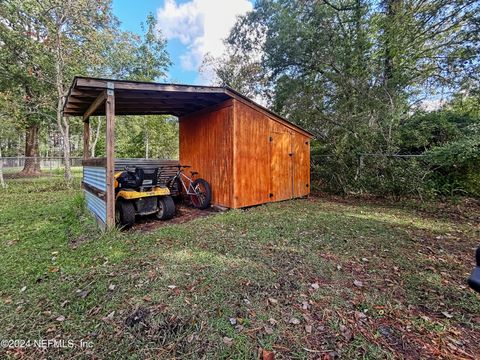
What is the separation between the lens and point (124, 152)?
69.6ft

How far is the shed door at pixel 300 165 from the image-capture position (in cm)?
726

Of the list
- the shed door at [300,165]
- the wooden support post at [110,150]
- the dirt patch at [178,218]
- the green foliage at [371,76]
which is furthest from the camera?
the shed door at [300,165]

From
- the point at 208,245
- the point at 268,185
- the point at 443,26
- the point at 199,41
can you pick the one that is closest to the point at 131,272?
the point at 208,245

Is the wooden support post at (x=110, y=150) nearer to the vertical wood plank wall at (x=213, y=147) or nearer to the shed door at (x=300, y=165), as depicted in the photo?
the vertical wood plank wall at (x=213, y=147)

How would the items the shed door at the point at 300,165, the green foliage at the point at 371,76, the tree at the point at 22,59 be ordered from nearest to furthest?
the green foliage at the point at 371,76, the shed door at the point at 300,165, the tree at the point at 22,59

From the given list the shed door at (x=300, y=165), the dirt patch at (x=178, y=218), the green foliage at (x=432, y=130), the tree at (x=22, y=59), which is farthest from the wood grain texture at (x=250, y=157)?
the tree at (x=22, y=59)

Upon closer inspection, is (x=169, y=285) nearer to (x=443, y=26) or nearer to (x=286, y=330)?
(x=286, y=330)

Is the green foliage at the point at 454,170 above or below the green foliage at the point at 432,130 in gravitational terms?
below

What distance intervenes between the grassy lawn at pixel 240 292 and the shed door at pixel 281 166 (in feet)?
8.56

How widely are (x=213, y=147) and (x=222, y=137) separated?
0.45 metres

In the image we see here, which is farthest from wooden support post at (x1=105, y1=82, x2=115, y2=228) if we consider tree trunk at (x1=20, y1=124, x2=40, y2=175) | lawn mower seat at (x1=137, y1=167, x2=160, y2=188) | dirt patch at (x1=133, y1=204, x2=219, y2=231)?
tree trunk at (x1=20, y1=124, x2=40, y2=175)

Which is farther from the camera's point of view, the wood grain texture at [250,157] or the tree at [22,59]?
the tree at [22,59]

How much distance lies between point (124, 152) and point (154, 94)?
62.3ft

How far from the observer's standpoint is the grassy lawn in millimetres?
1587
